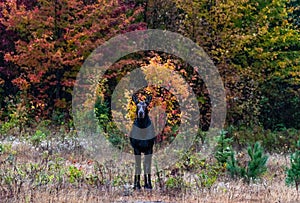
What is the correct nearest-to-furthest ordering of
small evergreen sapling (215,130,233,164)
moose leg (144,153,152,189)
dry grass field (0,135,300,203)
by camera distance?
dry grass field (0,135,300,203)
moose leg (144,153,152,189)
small evergreen sapling (215,130,233,164)

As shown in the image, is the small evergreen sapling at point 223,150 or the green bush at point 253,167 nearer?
the green bush at point 253,167

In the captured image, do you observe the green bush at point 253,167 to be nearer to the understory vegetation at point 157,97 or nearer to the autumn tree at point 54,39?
the understory vegetation at point 157,97

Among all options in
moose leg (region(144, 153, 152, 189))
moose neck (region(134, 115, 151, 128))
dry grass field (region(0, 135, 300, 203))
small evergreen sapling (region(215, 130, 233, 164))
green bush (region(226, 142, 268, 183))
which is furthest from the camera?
small evergreen sapling (region(215, 130, 233, 164))

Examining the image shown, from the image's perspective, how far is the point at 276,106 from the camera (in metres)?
23.0

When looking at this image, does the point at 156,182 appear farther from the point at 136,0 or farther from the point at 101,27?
the point at 136,0

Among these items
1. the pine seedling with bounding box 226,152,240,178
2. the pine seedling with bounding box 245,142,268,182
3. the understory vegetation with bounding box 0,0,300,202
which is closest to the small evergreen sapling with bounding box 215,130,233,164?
the understory vegetation with bounding box 0,0,300,202

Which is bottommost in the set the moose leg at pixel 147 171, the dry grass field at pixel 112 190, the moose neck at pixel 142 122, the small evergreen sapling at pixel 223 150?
the dry grass field at pixel 112 190

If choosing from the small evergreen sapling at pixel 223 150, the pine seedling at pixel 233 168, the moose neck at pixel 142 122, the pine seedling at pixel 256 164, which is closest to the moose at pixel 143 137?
the moose neck at pixel 142 122

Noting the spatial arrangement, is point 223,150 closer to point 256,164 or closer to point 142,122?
point 256,164

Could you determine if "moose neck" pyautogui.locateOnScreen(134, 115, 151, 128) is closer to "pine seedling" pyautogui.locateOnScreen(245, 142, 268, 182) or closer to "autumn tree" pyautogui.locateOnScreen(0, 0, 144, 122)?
"pine seedling" pyautogui.locateOnScreen(245, 142, 268, 182)

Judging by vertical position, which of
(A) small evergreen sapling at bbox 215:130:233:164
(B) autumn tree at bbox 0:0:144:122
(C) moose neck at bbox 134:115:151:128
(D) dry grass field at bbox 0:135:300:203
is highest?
(B) autumn tree at bbox 0:0:144:122

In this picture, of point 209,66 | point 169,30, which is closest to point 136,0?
point 169,30

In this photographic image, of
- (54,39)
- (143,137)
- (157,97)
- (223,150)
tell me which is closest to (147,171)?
(143,137)

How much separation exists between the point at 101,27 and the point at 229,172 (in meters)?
8.55
